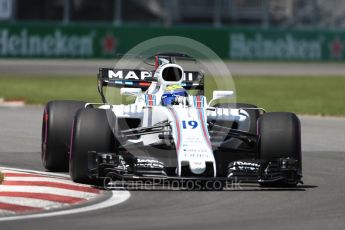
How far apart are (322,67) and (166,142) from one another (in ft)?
129

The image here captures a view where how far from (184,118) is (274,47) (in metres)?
Result: 43.3

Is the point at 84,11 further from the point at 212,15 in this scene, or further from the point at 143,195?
the point at 143,195

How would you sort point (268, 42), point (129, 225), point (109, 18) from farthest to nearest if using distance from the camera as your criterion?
point (109, 18), point (268, 42), point (129, 225)

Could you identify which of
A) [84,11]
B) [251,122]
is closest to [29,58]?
[84,11]

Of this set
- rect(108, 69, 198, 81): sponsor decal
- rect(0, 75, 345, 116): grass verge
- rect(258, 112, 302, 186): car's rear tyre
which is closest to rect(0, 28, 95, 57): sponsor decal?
rect(0, 75, 345, 116): grass verge

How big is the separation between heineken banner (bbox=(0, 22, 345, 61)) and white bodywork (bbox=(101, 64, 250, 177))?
3836 cm

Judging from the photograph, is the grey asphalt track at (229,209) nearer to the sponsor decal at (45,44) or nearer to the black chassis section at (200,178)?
the black chassis section at (200,178)

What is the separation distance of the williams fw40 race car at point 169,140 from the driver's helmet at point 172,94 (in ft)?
0.04

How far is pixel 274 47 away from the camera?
55625mm

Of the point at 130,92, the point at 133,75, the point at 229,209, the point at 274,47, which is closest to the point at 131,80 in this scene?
the point at 133,75

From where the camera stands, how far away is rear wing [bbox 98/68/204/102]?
1503cm

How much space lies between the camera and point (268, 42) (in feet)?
182

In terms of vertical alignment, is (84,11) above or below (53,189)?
above

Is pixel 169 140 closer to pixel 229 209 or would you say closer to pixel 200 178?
pixel 200 178
